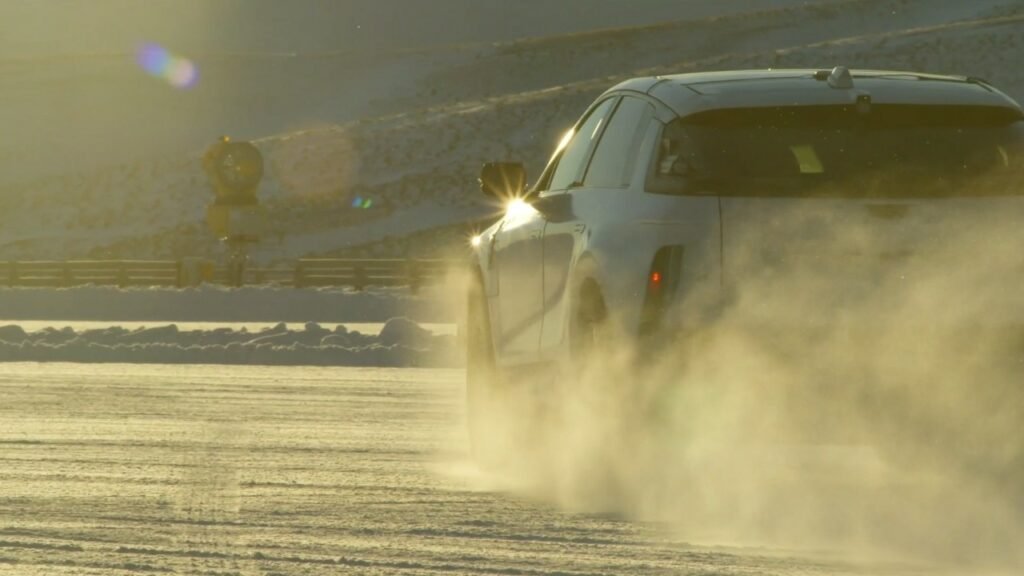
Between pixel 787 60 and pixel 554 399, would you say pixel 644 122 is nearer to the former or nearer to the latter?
pixel 554 399

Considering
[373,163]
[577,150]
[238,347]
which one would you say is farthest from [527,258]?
[373,163]

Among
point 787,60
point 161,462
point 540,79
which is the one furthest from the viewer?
point 540,79

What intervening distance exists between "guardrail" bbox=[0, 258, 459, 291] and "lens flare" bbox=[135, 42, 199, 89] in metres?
80.9

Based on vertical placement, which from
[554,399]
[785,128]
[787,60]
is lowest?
[554,399]

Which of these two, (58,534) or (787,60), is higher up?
(787,60)

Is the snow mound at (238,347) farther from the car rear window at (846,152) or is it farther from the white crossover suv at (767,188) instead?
the car rear window at (846,152)

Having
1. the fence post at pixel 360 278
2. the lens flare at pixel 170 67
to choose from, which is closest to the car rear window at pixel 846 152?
the fence post at pixel 360 278

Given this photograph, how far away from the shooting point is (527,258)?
1021cm

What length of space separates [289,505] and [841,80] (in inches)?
110

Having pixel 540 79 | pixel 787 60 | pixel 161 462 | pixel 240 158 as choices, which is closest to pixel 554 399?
pixel 161 462

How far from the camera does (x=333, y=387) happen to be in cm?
1709

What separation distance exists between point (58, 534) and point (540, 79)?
118104 millimetres

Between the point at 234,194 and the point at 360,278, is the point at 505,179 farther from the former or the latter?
the point at 234,194

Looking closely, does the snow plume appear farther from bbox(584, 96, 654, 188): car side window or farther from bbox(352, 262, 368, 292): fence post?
bbox(352, 262, 368, 292): fence post
